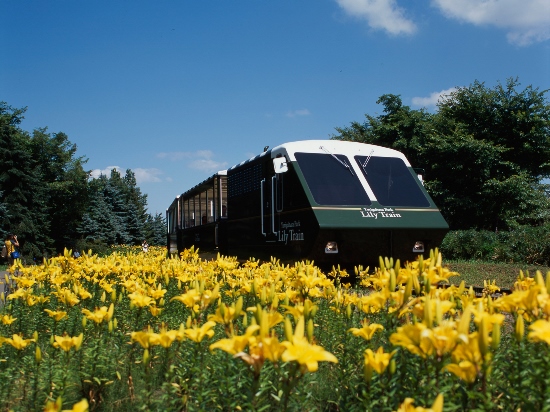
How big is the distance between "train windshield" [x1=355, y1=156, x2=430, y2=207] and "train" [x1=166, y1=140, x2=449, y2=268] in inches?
0.8

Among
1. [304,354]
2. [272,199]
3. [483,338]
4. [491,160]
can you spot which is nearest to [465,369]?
[483,338]

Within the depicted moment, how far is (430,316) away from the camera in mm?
2070

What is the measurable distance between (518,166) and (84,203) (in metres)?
35.9

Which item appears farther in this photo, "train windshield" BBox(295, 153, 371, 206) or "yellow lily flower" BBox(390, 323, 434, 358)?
"train windshield" BBox(295, 153, 371, 206)

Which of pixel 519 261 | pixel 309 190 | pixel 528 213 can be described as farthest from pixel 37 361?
pixel 528 213

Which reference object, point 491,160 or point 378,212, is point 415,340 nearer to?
point 378,212

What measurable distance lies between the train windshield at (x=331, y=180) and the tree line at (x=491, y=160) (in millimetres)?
18126

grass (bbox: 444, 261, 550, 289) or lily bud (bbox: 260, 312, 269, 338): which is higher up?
lily bud (bbox: 260, 312, 269, 338)

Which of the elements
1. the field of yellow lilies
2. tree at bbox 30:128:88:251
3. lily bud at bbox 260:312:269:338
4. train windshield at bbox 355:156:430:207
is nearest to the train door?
train windshield at bbox 355:156:430:207

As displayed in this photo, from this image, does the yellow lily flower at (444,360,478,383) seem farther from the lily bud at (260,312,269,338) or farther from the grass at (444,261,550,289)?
the grass at (444,261,550,289)

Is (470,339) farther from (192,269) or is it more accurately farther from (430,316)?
(192,269)

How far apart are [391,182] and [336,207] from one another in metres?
1.75

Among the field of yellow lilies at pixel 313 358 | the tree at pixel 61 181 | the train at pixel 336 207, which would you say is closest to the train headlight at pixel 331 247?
the train at pixel 336 207

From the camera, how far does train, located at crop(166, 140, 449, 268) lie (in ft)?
32.3
